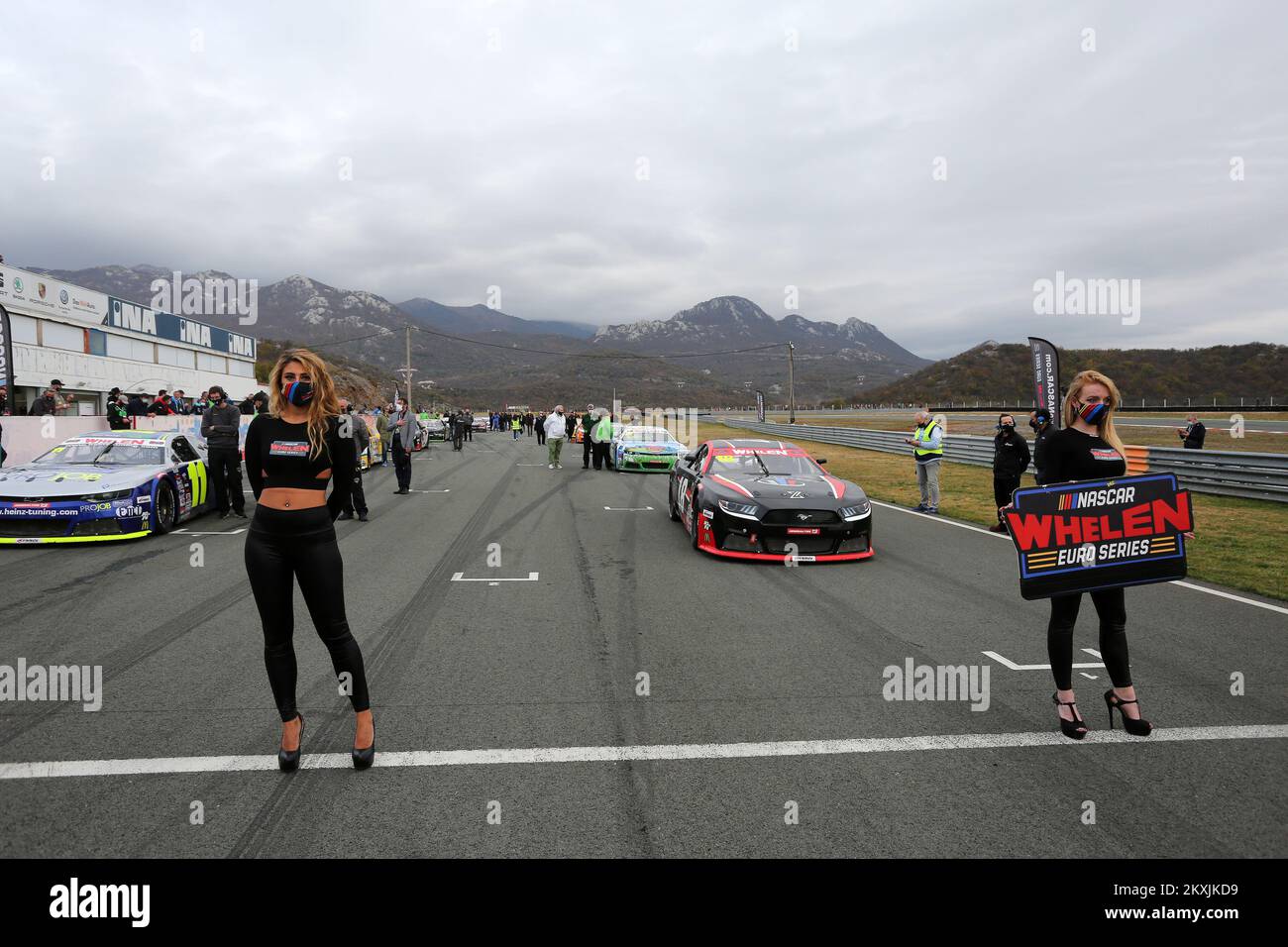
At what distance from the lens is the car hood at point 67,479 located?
8.66 meters

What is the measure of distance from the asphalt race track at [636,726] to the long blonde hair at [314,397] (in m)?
1.44

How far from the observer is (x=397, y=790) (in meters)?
3.11

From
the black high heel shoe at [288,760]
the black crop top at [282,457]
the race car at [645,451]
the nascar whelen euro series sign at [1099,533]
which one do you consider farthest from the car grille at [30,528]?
the race car at [645,451]

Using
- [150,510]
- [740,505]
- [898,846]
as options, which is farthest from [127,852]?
[150,510]

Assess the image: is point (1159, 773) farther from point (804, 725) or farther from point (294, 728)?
point (294, 728)

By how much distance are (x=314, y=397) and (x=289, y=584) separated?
0.86 m

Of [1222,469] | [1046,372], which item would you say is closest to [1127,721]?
[1222,469]

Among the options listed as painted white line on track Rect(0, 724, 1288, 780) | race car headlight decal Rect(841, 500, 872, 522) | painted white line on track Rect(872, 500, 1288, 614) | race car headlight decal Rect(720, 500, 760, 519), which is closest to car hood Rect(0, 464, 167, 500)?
painted white line on track Rect(0, 724, 1288, 780)

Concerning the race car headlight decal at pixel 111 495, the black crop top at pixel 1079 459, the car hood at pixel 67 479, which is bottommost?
the race car headlight decal at pixel 111 495

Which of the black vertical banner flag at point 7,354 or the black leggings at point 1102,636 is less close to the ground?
the black vertical banner flag at point 7,354

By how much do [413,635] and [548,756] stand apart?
7.61ft

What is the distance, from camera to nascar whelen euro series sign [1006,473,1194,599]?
3848mm

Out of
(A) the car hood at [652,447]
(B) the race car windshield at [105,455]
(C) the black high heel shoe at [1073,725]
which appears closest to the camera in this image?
(C) the black high heel shoe at [1073,725]
